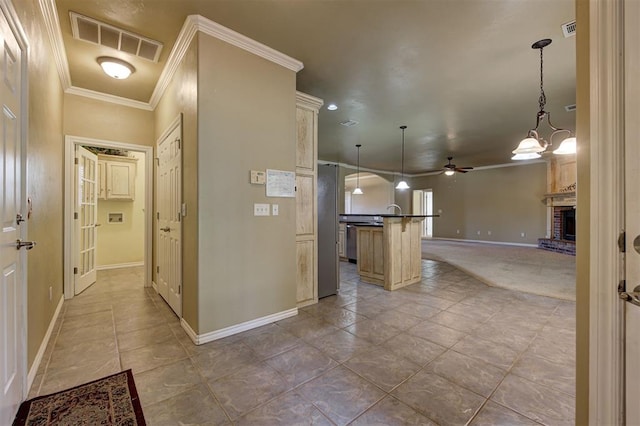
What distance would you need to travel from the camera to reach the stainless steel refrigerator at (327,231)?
3631 millimetres

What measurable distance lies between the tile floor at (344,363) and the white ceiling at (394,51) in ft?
9.08

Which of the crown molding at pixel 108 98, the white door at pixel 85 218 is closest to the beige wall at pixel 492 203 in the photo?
the crown molding at pixel 108 98

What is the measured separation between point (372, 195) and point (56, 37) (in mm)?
11226

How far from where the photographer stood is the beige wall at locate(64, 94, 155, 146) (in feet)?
12.0

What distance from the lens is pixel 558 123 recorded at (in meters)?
5.19

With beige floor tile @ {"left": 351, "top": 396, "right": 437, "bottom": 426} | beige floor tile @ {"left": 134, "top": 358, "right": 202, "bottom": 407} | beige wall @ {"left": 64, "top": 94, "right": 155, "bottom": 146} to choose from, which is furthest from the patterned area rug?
beige wall @ {"left": 64, "top": 94, "right": 155, "bottom": 146}

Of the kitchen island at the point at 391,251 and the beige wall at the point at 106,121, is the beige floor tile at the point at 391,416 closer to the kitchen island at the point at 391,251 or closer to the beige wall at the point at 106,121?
the kitchen island at the point at 391,251

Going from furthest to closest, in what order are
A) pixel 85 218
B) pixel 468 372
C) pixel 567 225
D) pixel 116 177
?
pixel 567 225
pixel 116 177
pixel 85 218
pixel 468 372

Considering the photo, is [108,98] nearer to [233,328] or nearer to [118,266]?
[118,266]

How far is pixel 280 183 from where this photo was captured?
285 centimetres

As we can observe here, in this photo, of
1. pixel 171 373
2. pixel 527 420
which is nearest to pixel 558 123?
pixel 527 420

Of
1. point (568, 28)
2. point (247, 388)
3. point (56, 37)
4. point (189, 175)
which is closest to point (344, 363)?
point (247, 388)
